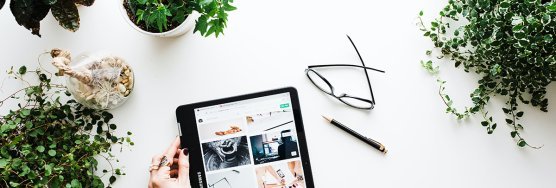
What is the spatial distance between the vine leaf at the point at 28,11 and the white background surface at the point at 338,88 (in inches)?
7.0

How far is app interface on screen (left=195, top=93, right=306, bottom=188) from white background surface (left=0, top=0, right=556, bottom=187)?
1.8 inches

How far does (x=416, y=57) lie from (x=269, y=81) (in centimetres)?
35

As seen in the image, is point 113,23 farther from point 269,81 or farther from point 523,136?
point 523,136

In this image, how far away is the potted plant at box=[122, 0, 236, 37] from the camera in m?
1.04

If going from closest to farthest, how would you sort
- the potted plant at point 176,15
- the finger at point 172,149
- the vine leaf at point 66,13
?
1. the potted plant at point 176,15
2. the vine leaf at point 66,13
3. the finger at point 172,149

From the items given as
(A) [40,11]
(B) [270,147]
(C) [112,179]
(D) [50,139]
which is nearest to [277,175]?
(B) [270,147]

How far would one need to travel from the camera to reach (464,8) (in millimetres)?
1187

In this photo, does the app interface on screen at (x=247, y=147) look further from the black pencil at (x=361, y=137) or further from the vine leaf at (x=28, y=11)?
the vine leaf at (x=28, y=11)

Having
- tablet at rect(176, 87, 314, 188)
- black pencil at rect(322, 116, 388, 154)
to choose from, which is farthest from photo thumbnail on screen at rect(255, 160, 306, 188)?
black pencil at rect(322, 116, 388, 154)

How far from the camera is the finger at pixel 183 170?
1.25m

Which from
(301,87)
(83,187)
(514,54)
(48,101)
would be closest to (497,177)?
(514,54)

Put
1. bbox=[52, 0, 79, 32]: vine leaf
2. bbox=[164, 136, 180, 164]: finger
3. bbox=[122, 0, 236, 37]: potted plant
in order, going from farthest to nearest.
Result: bbox=[164, 136, 180, 164]: finger
bbox=[52, 0, 79, 32]: vine leaf
bbox=[122, 0, 236, 37]: potted plant

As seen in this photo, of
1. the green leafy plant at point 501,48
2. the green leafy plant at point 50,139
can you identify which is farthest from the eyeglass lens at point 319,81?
the green leafy plant at point 50,139

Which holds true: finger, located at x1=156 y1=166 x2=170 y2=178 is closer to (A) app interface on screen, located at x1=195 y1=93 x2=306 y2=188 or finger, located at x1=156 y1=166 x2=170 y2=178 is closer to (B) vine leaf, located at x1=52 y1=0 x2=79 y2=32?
(A) app interface on screen, located at x1=195 y1=93 x2=306 y2=188
